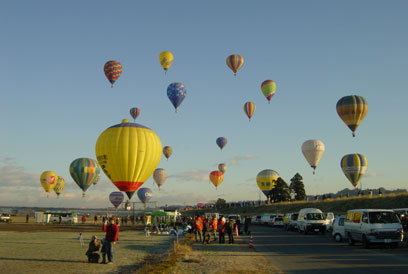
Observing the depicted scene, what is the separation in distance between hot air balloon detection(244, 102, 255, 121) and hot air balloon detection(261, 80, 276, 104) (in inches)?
243

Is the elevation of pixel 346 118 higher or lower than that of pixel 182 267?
higher

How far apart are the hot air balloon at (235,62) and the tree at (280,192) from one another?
38668 mm

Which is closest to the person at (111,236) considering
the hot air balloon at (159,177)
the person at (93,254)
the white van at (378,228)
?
the person at (93,254)

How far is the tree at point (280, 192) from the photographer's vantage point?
333 feet

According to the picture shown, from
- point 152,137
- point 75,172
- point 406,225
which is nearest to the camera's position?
point 406,225

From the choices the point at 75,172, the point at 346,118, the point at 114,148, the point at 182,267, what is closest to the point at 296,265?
the point at 182,267

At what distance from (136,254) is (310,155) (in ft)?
197

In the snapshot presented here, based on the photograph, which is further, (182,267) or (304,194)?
(304,194)

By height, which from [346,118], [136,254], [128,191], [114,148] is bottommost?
[136,254]

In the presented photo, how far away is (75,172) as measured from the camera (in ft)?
232

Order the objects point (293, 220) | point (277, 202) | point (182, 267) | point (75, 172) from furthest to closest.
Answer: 1. point (277, 202)
2. point (75, 172)
3. point (293, 220)
4. point (182, 267)

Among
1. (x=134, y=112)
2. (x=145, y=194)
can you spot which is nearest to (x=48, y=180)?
(x=145, y=194)

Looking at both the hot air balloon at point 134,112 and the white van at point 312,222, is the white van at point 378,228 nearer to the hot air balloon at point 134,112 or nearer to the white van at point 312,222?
the white van at point 312,222

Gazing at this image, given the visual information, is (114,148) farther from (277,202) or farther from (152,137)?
(277,202)
